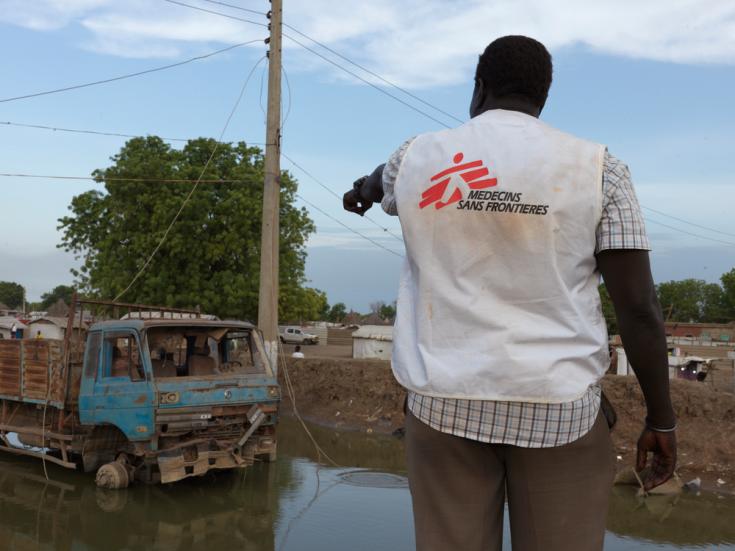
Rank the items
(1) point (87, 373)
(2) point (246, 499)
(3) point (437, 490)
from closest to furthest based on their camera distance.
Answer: (3) point (437, 490) < (2) point (246, 499) < (1) point (87, 373)

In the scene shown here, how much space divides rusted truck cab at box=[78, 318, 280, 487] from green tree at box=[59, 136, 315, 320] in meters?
19.4

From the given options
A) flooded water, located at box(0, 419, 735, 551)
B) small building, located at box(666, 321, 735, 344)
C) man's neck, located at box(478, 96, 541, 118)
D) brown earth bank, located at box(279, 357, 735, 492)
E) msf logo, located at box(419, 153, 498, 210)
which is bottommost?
flooded water, located at box(0, 419, 735, 551)

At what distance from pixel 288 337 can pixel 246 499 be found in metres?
42.3

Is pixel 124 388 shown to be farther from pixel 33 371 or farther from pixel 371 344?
pixel 371 344

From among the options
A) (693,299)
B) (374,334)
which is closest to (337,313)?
(693,299)

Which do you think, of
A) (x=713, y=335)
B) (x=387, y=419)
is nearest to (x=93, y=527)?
(x=387, y=419)

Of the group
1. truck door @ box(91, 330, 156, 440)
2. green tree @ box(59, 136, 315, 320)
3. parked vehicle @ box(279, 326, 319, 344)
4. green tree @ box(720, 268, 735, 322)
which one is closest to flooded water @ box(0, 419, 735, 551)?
truck door @ box(91, 330, 156, 440)

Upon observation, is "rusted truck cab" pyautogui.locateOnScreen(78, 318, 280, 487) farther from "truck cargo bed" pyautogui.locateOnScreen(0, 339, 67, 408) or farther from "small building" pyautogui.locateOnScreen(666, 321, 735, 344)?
"small building" pyautogui.locateOnScreen(666, 321, 735, 344)

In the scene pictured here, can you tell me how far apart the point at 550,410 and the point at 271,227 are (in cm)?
1353

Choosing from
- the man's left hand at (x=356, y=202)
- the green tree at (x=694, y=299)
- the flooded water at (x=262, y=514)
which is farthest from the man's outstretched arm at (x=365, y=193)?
Result: the green tree at (x=694, y=299)

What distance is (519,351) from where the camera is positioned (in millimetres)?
1866

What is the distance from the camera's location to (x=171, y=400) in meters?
9.20

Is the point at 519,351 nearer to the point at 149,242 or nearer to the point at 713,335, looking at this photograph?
the point at 149,242

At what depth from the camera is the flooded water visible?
7.23 m
